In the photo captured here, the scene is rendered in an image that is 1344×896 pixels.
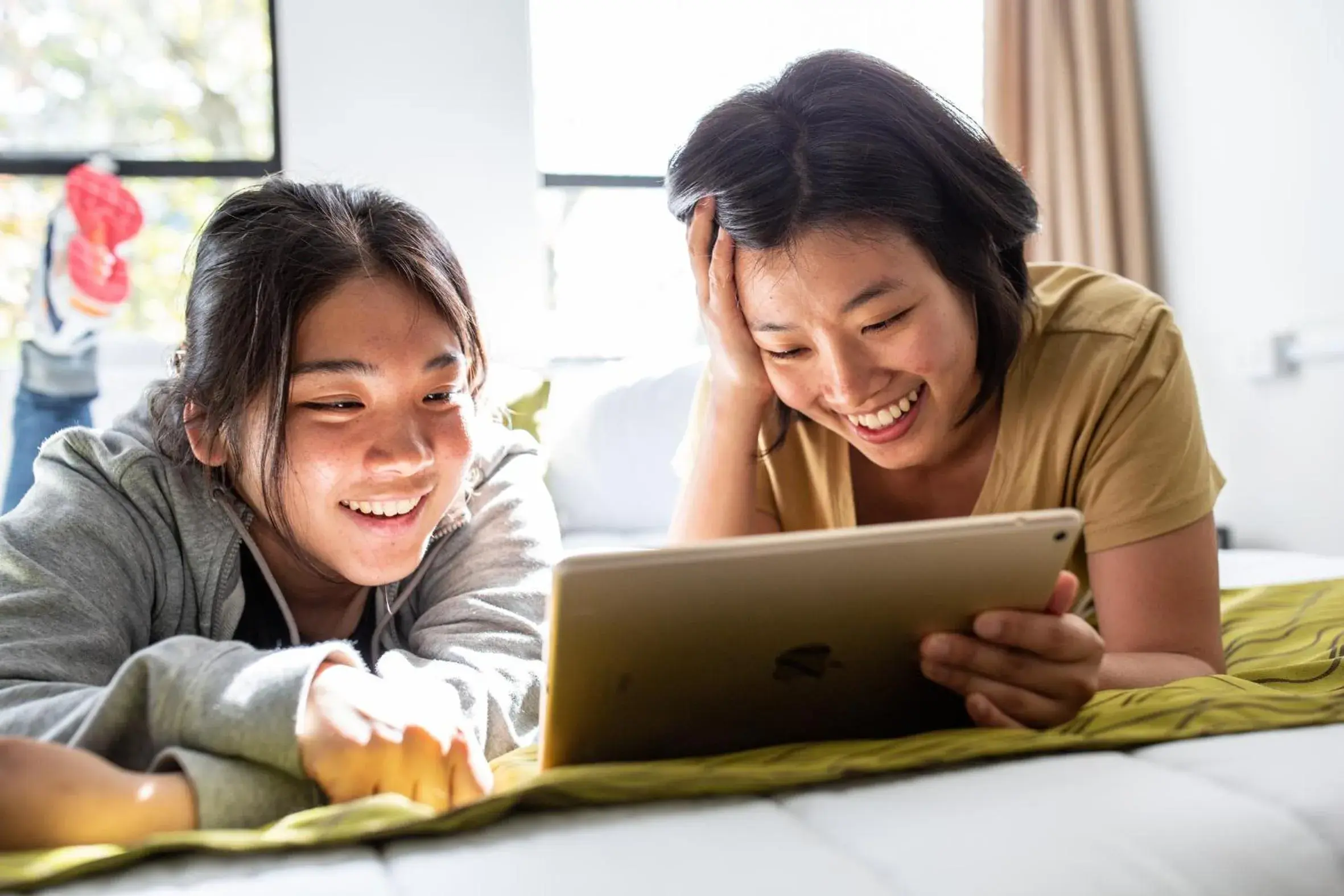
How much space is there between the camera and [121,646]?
1074 mm

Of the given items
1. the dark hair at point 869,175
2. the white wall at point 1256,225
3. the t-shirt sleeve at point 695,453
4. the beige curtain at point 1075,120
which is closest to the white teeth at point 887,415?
the dark hair at point 869,175

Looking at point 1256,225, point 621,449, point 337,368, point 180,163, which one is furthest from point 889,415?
point 180,163

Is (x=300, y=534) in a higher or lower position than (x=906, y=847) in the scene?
higher

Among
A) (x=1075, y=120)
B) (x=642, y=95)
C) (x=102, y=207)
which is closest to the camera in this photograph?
(x=102, y=207)

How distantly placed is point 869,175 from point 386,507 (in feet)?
1.89

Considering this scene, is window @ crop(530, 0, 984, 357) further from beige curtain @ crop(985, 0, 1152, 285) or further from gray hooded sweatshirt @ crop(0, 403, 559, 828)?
gray hooded sweatshirt @ crop(0, 403, 559, 828)

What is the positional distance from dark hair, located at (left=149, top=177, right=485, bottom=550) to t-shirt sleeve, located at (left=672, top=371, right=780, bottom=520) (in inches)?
15.0

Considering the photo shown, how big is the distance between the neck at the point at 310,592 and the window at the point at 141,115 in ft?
7.97

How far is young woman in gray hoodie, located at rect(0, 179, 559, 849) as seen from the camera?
87 centimetres


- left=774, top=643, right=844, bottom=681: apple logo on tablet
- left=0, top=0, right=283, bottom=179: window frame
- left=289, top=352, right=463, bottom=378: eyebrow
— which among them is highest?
left=0, top=0, right=283, bottom=179: window frame

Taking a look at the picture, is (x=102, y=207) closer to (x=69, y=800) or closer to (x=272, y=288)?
(x=272, y=288)

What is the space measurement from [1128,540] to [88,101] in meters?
3.26

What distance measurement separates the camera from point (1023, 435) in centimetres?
136

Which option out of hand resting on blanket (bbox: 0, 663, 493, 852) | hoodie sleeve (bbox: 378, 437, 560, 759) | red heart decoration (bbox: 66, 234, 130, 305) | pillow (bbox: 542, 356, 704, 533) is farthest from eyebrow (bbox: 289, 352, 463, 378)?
red heart decoration (bbox: 66, 234, 130, 305)
